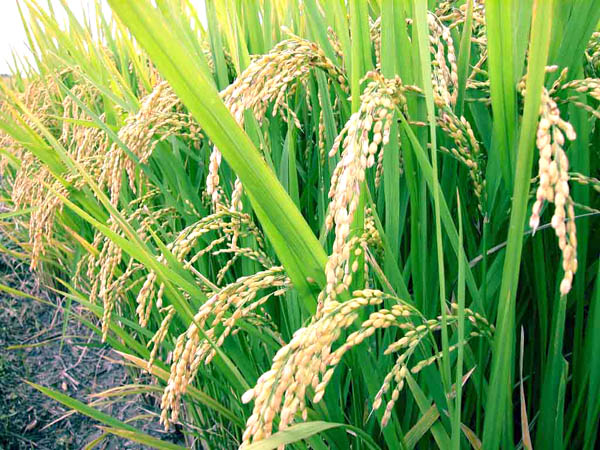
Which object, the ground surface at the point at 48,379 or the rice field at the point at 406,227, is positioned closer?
the rice field at the point at 406,227

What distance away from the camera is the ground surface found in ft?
7.97

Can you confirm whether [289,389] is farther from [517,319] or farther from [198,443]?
[198,443]

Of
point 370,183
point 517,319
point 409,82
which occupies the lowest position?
point 517,319

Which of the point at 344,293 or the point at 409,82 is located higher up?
the point at 409,82

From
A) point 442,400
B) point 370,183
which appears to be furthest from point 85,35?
point 442,400

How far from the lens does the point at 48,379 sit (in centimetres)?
289

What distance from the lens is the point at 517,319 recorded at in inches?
43.6

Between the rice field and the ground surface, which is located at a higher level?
the rice field

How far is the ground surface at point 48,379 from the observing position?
2.43 meters

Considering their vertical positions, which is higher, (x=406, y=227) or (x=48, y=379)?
(x=406, y=227)

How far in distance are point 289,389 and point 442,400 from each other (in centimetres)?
45

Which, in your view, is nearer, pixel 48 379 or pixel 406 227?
pixel 406 227

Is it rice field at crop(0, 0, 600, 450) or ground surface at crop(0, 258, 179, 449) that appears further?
ground surface at crop(0, 258, 179, 449)

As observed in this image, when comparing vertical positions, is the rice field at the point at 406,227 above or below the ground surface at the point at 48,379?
above
